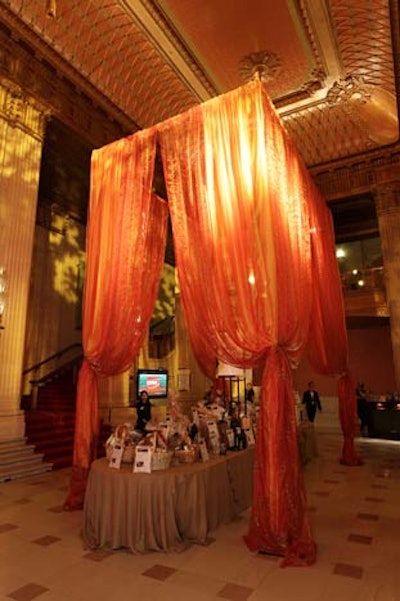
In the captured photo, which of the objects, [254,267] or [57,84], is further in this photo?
[57,84]

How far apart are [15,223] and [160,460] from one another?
4.69 meters

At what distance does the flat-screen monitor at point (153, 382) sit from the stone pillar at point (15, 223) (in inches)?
179

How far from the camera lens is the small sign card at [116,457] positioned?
10.9 ft

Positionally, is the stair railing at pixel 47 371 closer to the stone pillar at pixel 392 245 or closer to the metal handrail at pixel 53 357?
the metal handrail at pixel 53 357

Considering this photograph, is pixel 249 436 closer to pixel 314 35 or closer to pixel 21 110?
pixel 314 35

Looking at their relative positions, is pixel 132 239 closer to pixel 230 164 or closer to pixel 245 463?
pixel 230 164

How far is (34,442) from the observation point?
645 cm

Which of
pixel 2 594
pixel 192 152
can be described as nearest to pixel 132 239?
pixel 192 152

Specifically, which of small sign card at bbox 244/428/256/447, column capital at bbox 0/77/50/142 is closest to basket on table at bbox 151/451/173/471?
small sign card at bbox 244/428/256/447

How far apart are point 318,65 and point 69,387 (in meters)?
8.78

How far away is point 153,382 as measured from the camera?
10.9 metres

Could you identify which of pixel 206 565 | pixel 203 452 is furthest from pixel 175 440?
pixel 206 565

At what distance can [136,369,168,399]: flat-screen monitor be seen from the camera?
1037 cm

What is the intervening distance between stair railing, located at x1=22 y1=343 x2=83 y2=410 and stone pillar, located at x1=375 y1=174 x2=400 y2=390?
801 cm
